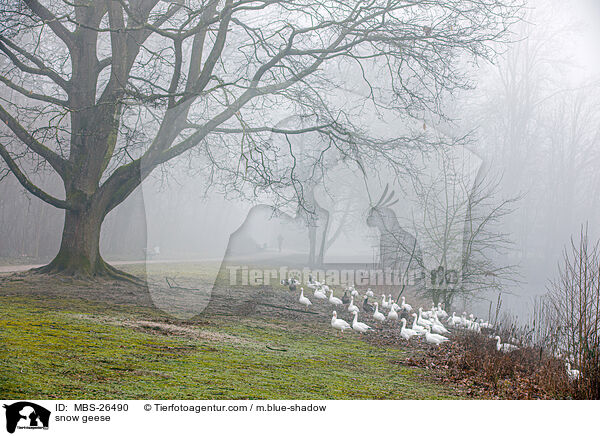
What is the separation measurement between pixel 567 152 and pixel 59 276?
52.6ft

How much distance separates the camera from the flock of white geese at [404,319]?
714 cm

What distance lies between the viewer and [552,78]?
14539 mm

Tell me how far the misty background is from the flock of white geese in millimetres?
1843

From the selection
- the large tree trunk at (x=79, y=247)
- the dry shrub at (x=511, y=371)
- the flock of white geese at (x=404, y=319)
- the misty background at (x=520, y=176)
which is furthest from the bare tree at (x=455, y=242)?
the large tree trunk at (x=79, y=247)

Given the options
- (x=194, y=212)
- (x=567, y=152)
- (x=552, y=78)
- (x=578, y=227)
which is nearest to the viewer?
(x=552, y=78)

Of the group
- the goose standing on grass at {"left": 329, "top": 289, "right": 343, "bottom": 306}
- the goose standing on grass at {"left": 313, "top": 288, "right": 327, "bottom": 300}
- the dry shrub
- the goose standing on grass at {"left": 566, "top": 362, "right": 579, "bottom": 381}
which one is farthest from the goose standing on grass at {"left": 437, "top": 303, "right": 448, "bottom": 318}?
the goose standing on grass at {"left": 566, "top": 362, "right": 579, "bottom": 381}

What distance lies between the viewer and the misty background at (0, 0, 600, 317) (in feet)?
40.9

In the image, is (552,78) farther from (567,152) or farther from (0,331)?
(0,331)

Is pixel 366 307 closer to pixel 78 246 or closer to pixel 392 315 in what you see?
pixel 392 315

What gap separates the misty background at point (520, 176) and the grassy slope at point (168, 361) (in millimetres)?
4982
